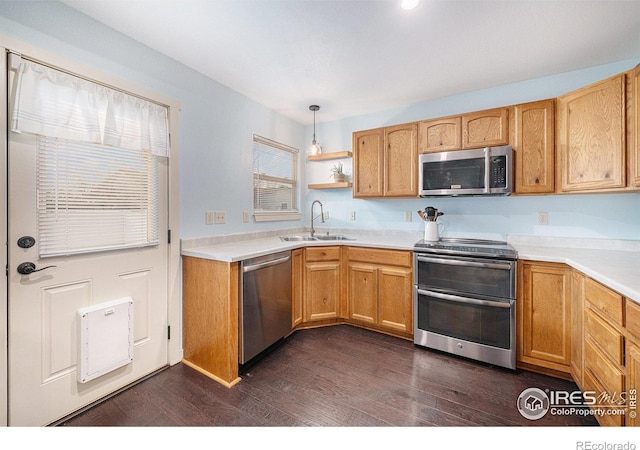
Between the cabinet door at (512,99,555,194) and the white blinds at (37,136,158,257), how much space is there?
117 inches

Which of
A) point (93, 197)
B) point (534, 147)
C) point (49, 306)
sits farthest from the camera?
point (534, 147)

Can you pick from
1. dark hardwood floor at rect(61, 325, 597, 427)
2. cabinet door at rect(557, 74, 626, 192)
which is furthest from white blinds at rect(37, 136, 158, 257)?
cabinet door at rect(557, 74, 626, 192)

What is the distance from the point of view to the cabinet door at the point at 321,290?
9.61ft

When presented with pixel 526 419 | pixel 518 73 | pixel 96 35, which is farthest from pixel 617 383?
pixel 96 35

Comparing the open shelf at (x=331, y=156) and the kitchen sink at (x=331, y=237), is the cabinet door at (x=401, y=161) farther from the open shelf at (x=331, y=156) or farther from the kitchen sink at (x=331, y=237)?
the kitchen sink at (x=331, y=237)

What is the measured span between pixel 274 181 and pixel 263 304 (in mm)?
1660

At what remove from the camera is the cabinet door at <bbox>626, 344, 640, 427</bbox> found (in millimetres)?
1259

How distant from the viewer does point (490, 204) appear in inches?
112

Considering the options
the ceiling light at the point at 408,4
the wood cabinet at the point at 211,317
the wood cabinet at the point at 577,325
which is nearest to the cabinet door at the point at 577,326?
the wood cabinet at the point at 577,325

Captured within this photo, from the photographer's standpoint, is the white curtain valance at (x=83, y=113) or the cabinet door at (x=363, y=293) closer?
the white curtain valance at (x=83, y=113)

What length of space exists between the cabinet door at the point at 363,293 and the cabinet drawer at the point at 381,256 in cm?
7

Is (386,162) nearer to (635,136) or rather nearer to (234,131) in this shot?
(234,131)

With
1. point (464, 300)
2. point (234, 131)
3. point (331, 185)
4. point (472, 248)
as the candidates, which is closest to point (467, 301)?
point (464, 300)
